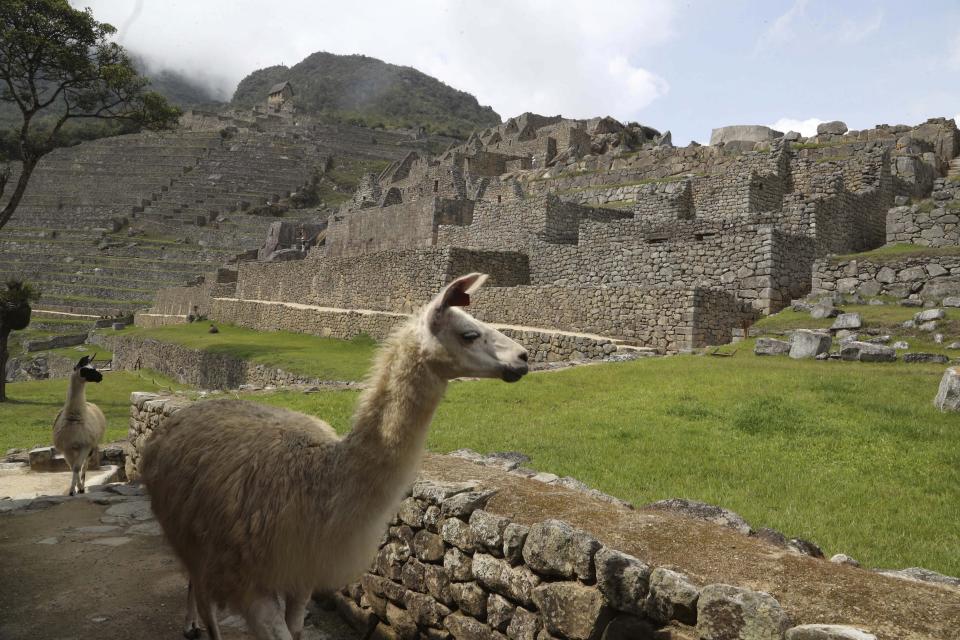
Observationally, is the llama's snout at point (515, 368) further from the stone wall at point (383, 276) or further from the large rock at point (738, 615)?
the stone wall at point (383, 276)

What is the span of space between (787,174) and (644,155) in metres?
11.5

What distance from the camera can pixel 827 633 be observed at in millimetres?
2115

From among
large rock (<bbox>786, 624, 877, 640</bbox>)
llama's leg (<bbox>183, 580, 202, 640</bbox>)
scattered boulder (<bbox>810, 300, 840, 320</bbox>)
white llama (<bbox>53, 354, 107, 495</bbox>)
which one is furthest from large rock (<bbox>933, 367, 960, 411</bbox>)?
white llama (<bbox>53, 354, 107, 495</bbox>)

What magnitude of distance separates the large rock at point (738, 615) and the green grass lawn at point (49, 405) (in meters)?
12.5

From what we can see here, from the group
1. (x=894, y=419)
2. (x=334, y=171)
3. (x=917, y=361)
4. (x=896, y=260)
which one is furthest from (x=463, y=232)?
(x=334, y=171)

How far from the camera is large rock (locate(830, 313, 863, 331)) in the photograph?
12.0m

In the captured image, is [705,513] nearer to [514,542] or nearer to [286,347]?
[514,542]

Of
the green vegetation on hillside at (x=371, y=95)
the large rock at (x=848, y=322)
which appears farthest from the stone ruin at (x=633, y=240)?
the green vegetation on hillside at (x=371, y=95)

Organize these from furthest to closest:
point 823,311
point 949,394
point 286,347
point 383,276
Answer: point 383,276, point 286,347, point 823,311, point 949,394

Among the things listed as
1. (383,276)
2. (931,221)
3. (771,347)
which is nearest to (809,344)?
(771,347)

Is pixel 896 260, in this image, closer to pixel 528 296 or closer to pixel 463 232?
pixel 528 296

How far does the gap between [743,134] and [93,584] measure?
33468mm

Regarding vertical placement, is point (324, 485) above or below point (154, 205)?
below

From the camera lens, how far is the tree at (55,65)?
16.1 metres
